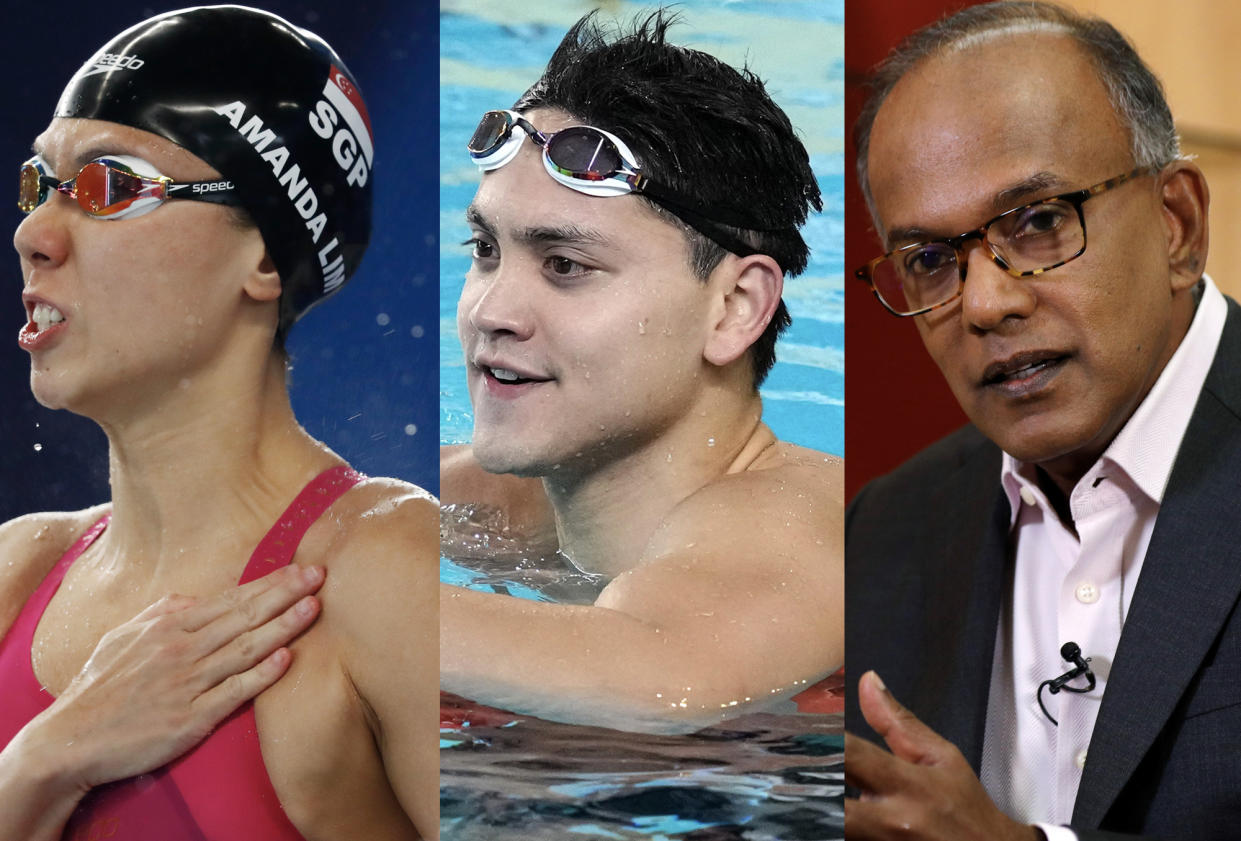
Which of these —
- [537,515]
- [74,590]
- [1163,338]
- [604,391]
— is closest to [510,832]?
[537,515]

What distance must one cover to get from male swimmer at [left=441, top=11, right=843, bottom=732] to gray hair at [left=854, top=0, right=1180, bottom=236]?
0.48 meters

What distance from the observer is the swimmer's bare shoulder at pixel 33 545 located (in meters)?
1.41

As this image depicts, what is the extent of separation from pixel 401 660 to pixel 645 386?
0.43 metres

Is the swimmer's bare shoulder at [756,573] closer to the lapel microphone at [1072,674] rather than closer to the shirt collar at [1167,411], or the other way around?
the lapel microphone at [1072,674]

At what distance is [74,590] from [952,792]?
1.03 m

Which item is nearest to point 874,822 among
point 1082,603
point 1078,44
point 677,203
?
point 1082,603

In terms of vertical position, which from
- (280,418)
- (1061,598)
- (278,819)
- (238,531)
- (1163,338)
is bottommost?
(278,819)

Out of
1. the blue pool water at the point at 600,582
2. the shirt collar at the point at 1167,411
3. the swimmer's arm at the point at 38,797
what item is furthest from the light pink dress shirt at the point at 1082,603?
the swimmer's arm at the point at 38,797

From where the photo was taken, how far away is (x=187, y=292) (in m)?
1.29

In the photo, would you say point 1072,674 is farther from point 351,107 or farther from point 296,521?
point 351,107

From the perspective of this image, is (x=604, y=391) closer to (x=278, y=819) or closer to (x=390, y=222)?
(x=390, y=222)

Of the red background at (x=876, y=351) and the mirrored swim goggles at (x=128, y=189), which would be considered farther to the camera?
the red background at (x=876, y=351)

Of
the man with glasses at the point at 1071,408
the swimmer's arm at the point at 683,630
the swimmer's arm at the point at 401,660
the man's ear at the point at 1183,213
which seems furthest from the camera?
the man's ear at the point at 1183,213

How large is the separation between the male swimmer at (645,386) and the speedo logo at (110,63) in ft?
1.57
